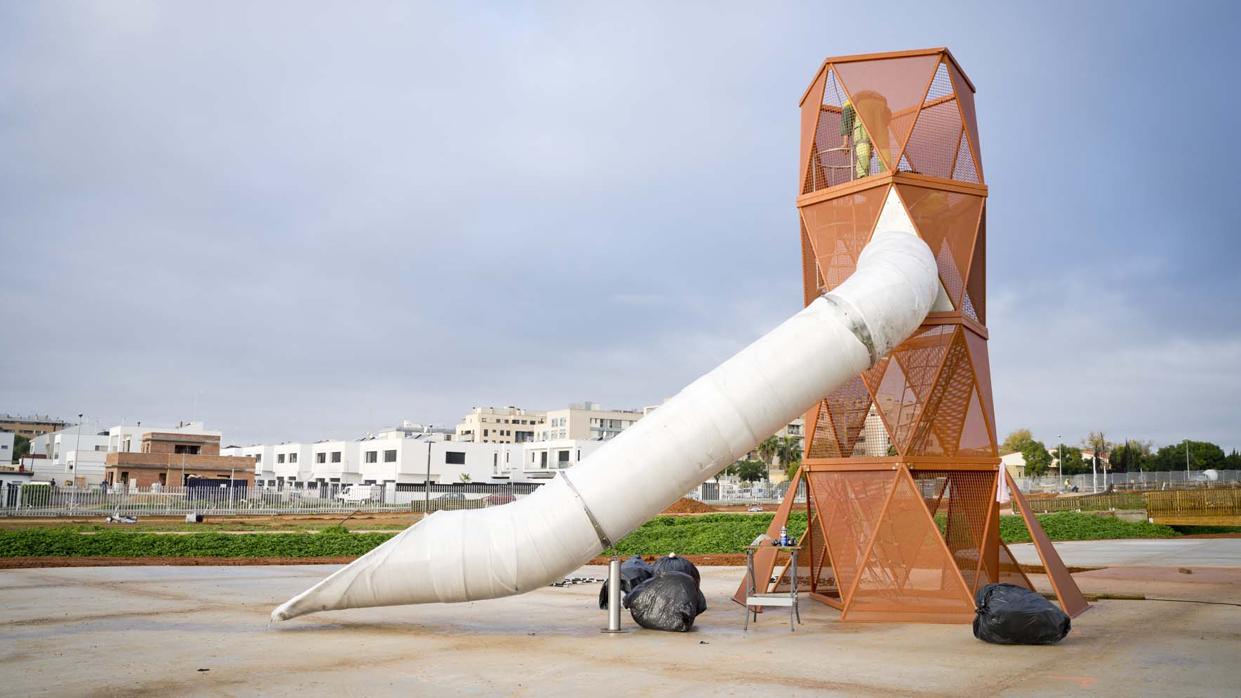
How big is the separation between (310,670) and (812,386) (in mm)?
6563

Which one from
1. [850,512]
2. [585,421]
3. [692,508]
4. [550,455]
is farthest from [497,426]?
[850,512]

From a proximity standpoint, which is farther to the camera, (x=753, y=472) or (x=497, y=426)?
(x=497, y=426)

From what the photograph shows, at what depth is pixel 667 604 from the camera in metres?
12.0

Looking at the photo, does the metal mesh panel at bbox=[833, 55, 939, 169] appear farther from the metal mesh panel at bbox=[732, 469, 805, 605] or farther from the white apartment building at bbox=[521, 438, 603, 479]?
the white apartment building at bbox=[521, 438, 603, 479]

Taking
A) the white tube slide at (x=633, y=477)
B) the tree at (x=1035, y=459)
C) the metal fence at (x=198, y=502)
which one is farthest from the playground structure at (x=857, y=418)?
the tree at (x=1035, y=459)

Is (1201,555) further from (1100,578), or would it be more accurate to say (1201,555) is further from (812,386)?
(812,386)

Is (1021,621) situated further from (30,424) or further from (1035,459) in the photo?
(30,424)

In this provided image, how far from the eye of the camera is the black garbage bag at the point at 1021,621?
418 inches

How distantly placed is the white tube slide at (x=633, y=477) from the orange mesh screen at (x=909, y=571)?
Answer: 2715mm

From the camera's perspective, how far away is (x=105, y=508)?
165 ft

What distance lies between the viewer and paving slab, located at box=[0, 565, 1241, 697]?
8461 mm

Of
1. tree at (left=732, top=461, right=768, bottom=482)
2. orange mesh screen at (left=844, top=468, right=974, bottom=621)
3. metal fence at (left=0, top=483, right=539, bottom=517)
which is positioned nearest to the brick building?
metal fence at (left=0, top=483, right=539, bottom=517)

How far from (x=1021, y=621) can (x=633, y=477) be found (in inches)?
192

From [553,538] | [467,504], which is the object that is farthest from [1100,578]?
[467,504]
